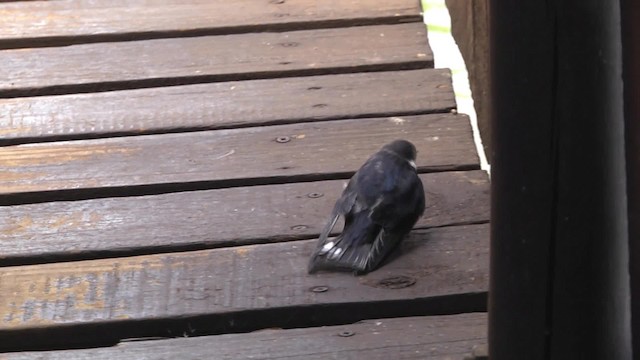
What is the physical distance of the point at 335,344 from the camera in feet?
8.98

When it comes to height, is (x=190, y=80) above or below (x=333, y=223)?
above

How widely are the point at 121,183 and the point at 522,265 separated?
158cm

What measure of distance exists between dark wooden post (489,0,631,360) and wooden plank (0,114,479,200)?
1314mm

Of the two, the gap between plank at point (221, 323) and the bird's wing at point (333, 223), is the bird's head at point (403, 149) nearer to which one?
the bird's wing at point (333, 223)

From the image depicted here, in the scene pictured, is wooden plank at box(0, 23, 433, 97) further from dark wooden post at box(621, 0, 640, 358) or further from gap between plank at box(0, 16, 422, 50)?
dark wooden post at box(621, 0, 640, 358)

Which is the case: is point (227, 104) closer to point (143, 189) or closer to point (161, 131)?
point (161, 131)

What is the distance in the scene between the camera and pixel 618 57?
1966 millimetres

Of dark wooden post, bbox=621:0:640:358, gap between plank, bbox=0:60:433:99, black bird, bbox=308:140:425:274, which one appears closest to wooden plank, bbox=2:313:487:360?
black bird, bbox=308:140:425:274

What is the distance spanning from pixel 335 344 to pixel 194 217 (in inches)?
26.9

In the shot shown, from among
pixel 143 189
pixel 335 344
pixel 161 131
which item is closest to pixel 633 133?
pixel 335 344

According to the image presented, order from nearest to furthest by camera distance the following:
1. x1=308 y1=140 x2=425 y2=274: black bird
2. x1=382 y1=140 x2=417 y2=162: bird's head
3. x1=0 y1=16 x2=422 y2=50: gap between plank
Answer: x1=308 y1=140 x2=425 y2=274: black bird, x1=382 y1=140 x2=417 y2=162: bird's head, x1=0 y1=16 x2=422 y2=50: gap between plank

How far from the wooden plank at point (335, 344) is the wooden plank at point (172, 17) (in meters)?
1.78

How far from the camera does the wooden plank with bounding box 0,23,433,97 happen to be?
4.04 metres

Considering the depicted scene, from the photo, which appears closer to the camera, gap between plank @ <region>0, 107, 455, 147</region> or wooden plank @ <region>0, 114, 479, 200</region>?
wooden plank @ <region>0, 114, 479, 200</region>
